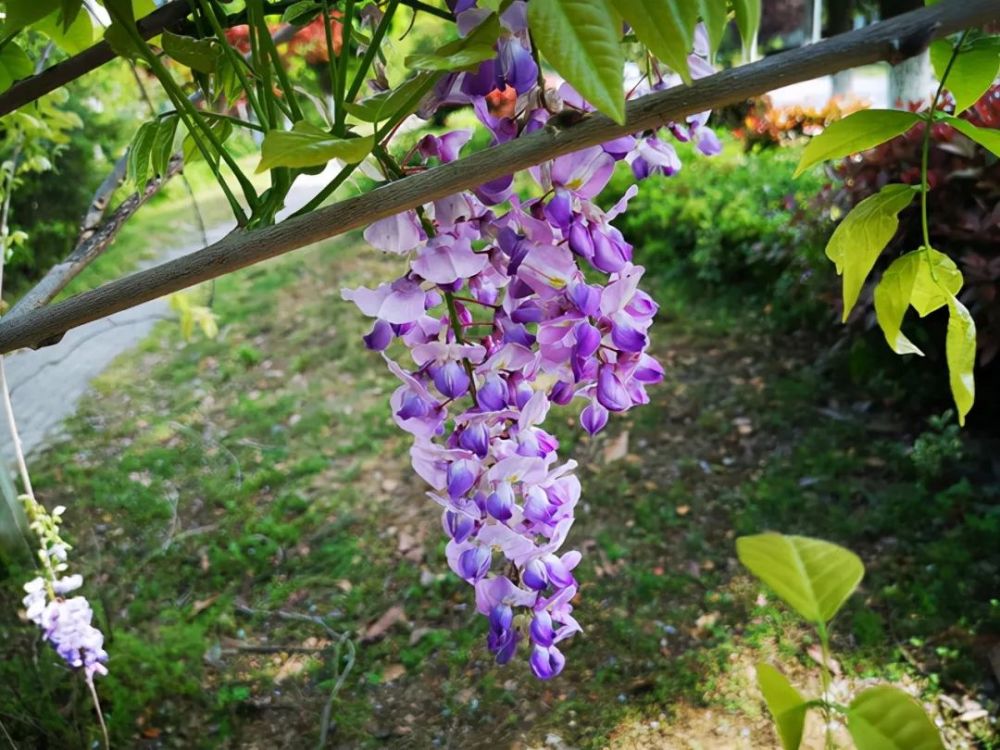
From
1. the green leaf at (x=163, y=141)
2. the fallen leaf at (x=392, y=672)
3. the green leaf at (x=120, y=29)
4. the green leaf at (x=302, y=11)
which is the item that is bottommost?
the fallen leaf at (x=392, y=672)

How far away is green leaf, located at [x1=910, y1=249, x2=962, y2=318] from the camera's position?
0.68 m

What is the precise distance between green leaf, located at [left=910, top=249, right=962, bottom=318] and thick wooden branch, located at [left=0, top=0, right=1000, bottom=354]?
0.30 metres

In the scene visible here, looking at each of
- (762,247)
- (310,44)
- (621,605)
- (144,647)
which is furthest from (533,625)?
(310,44)

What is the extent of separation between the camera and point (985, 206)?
2586 millimetres

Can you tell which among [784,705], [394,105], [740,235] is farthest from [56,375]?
[784,705]

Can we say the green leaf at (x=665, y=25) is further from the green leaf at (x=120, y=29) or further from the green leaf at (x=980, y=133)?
the green leaf at (x=120, y=29)

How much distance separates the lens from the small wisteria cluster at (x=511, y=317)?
2.03 ft

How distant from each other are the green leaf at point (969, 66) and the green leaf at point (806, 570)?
37cm

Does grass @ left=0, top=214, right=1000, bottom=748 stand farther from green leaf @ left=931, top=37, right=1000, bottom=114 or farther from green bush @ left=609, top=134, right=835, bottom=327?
green leaf @ left=931, top=37, right=1000, bottom=114

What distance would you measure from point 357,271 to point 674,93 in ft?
15.8

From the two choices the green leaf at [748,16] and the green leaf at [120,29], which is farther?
the green leaf at [120,29]

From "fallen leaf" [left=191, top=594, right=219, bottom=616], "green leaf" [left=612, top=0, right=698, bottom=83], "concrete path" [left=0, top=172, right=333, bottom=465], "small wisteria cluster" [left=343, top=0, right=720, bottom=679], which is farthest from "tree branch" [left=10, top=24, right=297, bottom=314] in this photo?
"concrete path" [left=0, top=172, right=333, bottom=465]

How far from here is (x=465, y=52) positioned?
0.49 m

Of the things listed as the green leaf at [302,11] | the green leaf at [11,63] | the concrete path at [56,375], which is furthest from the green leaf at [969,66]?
the concrete path at [56,375]
